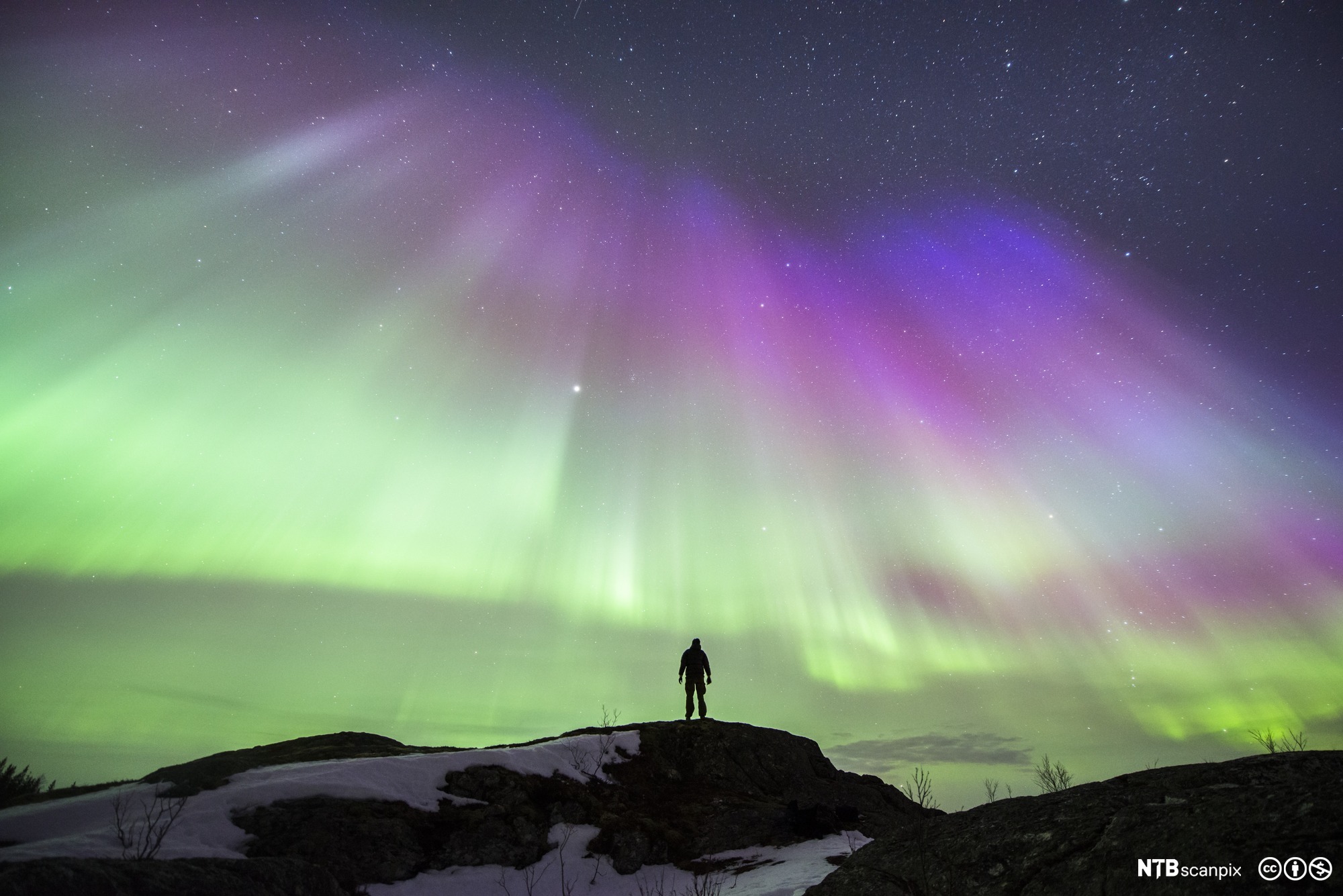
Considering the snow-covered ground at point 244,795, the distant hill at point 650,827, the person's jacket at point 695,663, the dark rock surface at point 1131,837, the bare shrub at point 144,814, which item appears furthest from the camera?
the person's jacket at point 695,663

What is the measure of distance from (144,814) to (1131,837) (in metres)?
16.1

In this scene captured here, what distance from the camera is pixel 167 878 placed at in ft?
21.2

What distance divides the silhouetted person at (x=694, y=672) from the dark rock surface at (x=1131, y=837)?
17387 millimetres

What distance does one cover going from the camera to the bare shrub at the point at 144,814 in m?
11.2

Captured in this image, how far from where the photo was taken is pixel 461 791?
17.1 metres

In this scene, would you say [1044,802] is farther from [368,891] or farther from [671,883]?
[368,891]

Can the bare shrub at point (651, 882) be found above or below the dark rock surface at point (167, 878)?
below

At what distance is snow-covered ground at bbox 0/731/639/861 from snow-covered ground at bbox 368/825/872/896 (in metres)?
2.26

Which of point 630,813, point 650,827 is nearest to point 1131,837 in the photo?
point 650,827

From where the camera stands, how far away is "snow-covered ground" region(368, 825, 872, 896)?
535 inches

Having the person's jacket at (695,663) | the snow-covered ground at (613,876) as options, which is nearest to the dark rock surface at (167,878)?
the snow-covered ground at (613,876)

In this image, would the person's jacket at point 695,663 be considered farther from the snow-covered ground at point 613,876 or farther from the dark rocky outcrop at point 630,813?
the snow-covered ground at point 613,876

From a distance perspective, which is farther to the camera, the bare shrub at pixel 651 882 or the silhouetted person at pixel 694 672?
the silhouetted person at pixel 694 672

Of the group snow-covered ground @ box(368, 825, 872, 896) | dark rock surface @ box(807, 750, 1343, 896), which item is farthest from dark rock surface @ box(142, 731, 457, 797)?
dark rock surface @ box(807, 750, 1343, 896)
